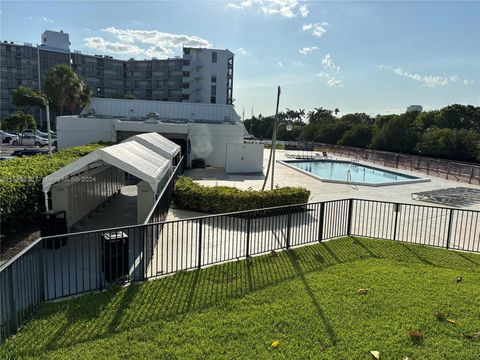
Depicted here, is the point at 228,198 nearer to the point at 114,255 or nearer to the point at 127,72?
the point at 114,255

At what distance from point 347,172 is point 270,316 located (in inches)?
925

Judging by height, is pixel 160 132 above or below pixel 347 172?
above

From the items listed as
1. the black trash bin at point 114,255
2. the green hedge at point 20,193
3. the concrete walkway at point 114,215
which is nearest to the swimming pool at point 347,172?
the concrete walkway at point 114,215

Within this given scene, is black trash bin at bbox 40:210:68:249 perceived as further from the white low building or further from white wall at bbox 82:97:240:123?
white wall at bbox 82:97:240:123

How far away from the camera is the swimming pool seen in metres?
23.2

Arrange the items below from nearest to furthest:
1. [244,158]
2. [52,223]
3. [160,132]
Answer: [52,223], [244,158], [160,132]

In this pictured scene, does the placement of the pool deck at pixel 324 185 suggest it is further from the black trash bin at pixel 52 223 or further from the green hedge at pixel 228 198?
the black trash bin at pixel 52 223

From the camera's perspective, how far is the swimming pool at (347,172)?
76.3 feet

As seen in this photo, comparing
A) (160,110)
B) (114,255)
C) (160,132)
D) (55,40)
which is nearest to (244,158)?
(160,132)

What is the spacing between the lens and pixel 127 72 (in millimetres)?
→ 90938

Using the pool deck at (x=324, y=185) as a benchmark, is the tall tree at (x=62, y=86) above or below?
above

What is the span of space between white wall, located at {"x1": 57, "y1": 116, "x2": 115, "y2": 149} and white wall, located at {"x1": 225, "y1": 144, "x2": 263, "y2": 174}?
7963mm

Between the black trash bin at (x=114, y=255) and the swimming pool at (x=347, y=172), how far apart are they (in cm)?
1691

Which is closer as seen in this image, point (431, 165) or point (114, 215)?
point (114, 215)
